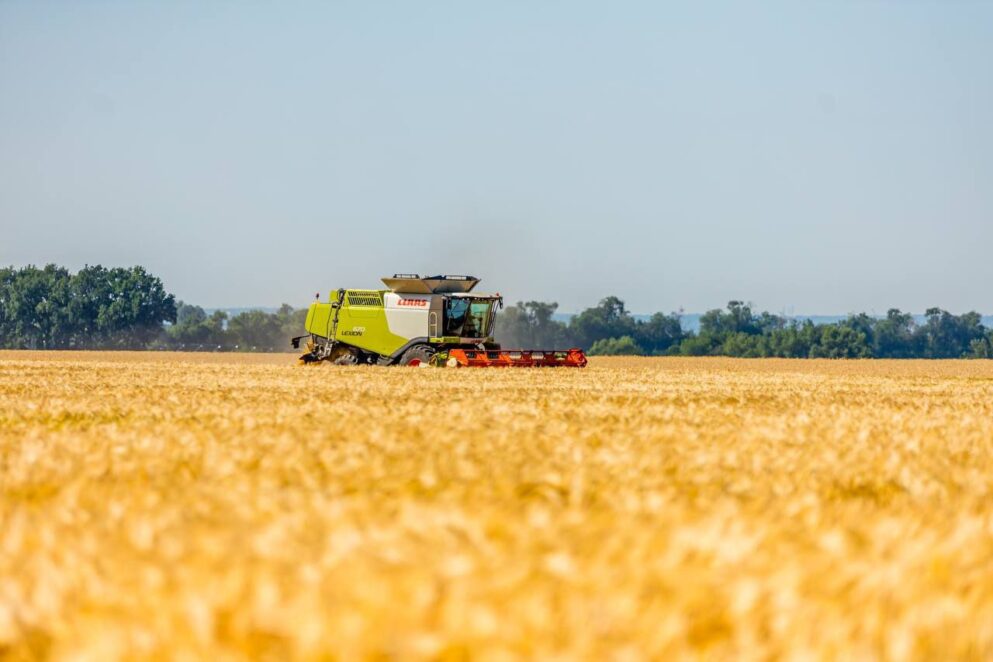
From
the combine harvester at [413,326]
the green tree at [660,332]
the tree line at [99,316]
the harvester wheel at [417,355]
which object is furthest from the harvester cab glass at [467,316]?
the green tree at [660,332]

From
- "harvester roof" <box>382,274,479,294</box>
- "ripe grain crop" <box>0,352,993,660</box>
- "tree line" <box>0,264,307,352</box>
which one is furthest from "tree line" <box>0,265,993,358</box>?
"ripe grain crop" <box>0,352,993,660</box>

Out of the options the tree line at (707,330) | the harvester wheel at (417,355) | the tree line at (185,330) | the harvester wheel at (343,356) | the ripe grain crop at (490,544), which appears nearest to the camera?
the ripe grain crop at (490,544)

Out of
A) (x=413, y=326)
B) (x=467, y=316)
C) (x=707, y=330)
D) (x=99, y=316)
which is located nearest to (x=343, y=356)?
(x=413, y=326)

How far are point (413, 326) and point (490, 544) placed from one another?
101ft

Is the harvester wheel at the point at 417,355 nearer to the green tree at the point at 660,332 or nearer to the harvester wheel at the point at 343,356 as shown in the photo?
the harvester wheel at the point at 343,356

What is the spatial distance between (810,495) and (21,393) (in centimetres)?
1497

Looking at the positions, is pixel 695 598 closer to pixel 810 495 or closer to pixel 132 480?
pixel 810 495

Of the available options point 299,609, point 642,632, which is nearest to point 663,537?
point 642,632

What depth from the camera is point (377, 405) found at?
1516 cm

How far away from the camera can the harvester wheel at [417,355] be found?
3453 centimetres

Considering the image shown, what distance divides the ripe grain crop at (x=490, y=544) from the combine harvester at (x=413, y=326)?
23955 mm

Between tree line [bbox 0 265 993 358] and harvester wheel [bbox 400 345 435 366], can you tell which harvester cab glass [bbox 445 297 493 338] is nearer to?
harvester wheel [bbox 400 345 435 366]

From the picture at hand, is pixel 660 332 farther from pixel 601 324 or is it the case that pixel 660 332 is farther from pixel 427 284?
pixel 427 284

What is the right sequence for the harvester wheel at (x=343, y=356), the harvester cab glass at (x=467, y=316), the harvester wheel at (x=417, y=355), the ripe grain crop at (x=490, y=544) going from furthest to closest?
the harvester wheel at (x=343, y=356), the harvester cab glass at (x=467, y=316), the harvester wheel at (x=417, y=355), the ripe grain crop at (x=490, y=544)
